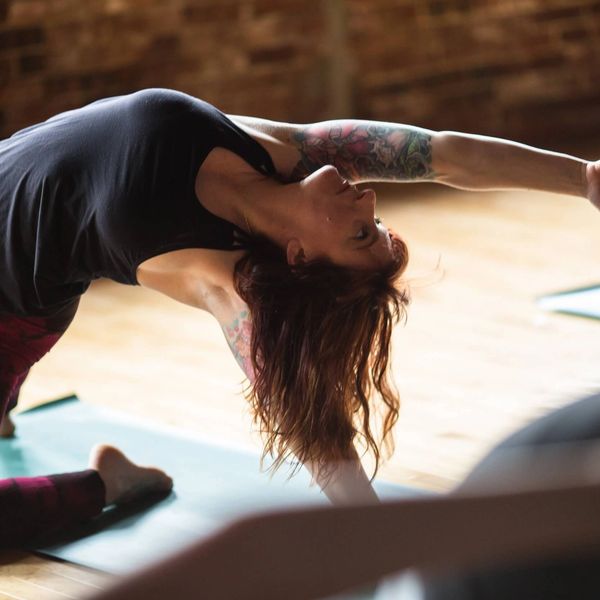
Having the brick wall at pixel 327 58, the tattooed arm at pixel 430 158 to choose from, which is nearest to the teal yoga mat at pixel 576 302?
the tattooed arm at pixel 430 158

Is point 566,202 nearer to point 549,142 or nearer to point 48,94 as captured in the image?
point 549,142

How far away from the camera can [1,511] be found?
88.9 inches

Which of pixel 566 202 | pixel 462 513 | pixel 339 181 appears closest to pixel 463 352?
pixel 339 181

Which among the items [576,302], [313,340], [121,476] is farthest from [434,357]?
[313,340]

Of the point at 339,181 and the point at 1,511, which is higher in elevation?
the point at 339,181

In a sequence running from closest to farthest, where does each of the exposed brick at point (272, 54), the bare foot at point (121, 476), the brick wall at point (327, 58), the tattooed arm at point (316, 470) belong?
the tattooed arm at point (316, 470)
the bare foot at point (121, 476)
the brick wall at point (327, 58)
the exposed brick at point (272, 54)

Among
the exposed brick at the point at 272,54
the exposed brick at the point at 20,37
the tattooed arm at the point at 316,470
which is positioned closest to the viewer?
the tattooed arm at the point at 316,470

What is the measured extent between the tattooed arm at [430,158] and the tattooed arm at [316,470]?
1.05 ft

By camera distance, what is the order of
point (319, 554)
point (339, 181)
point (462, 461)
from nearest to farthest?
point (319, 554) < point (339, 181) < point (462, 461)

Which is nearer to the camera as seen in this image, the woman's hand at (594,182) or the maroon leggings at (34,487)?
the woman's hand at (594,182)

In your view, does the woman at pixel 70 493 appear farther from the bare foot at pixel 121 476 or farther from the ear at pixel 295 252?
the ear at pixel 295 252

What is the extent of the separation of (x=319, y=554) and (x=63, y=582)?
5.41 ft

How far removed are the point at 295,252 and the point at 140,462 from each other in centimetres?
79

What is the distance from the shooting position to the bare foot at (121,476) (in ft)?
7.76
